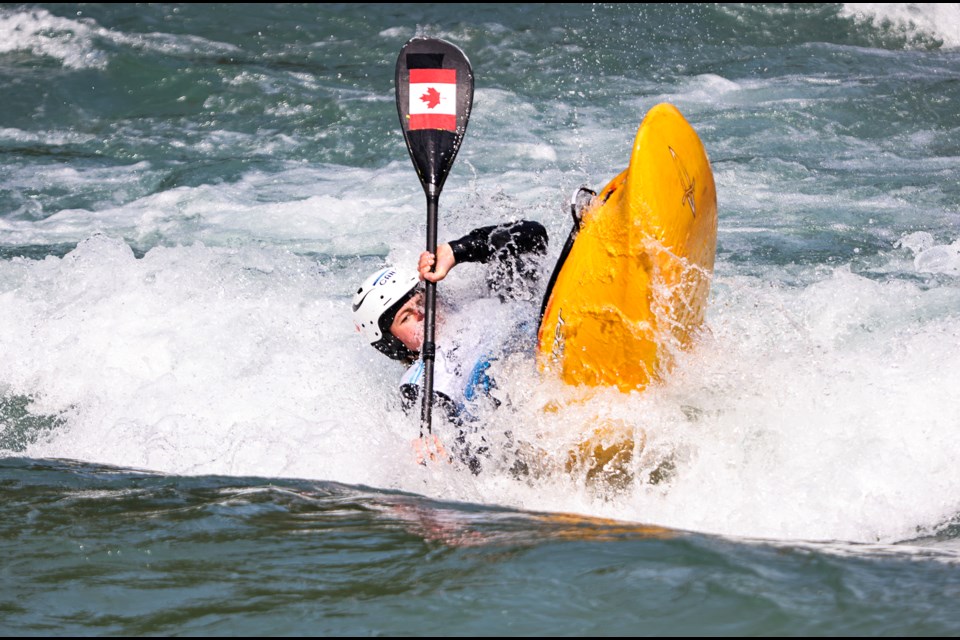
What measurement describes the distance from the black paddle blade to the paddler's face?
626mm

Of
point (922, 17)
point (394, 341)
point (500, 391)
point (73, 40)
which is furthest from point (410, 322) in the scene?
point (922, 17)

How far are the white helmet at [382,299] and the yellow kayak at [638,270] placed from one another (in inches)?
22.9

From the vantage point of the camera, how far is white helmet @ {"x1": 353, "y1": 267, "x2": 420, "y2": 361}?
4.25 meters

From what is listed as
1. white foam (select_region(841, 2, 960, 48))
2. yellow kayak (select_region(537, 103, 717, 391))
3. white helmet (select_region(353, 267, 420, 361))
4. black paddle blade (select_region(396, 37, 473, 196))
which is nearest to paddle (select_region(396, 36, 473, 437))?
black paddle blade (select_region(396, 37, 473, 196))

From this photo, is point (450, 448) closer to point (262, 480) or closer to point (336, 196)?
point (262, 480)

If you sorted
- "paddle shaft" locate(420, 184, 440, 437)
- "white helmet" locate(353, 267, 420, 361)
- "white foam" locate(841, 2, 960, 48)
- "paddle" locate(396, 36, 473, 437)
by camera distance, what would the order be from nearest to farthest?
"paddle shaft" locate(420, 184, 440, 437) → "white helmet" locate(353, 267, 420, 361) → "paddle" locate(396, 36, 473, 437) → "white foam" locate(841, 2, 960, 48)

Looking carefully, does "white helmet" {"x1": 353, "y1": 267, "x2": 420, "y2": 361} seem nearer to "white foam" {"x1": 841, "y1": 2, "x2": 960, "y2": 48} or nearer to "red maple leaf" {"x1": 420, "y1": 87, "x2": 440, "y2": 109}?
"red maple leaf" {"x1": 420, "y1": 87, "x2": 440, "y2": 109}

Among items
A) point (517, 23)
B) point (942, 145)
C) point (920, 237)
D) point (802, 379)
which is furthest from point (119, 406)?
point (517, 23)

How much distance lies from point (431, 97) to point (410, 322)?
100cm

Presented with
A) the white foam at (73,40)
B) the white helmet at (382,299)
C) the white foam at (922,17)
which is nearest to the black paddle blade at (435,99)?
the white helmet at (382,299)

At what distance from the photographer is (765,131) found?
891 centimetres

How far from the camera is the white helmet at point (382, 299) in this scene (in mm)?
4250

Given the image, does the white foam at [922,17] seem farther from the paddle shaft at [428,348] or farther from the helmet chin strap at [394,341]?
the paddle shaft at [428,348]

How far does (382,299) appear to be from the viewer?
4.25 m
